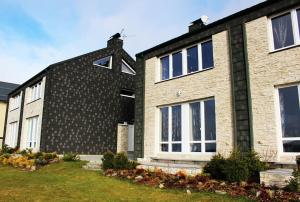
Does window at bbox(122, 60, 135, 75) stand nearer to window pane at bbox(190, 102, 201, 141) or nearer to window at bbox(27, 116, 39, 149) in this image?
window at bbox(27, 116, 39, 149)

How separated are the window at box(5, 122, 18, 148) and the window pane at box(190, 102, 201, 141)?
18.8 meters

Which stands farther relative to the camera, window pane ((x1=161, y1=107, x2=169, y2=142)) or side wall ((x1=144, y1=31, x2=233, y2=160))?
window pane ((x1=161, y1=107, x2=169, y2=142))

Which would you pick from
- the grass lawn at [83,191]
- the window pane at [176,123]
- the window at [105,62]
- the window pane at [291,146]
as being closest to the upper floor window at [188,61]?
the window pane at [176,123]

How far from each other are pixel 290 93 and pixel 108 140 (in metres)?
15.2

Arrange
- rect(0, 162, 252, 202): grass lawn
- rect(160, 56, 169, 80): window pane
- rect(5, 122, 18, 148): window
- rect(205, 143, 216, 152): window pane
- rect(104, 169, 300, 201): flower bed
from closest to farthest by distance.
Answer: rect(104, 169, 300, 201): flower bed → rect(0, 162, 252, 202): grass lawn → rect(205, 143, 216, 152): window pane → rect(160, 56, 169, 80): window pane → rect(5, 122, 18, 148): window

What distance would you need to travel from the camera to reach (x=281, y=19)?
11.5 metres

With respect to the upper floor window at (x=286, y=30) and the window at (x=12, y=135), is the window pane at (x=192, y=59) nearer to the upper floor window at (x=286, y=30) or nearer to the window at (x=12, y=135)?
the upper floor window at (x=286, y=30)

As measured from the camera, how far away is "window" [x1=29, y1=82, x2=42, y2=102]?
22534mm

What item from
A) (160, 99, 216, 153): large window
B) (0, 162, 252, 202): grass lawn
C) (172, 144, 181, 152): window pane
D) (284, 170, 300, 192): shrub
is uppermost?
(160, 99, 216, 153): large window

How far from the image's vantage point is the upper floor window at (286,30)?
10.9m

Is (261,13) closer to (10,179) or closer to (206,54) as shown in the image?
(206,54)

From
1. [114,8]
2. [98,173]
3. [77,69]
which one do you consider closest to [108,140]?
[77,69]

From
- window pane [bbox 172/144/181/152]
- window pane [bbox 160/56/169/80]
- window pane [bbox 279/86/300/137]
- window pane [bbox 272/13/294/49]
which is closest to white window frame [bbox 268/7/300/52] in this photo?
window pane [bbox 272/13/294/49]

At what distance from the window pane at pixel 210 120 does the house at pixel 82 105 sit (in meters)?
11.3
